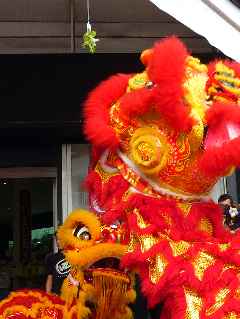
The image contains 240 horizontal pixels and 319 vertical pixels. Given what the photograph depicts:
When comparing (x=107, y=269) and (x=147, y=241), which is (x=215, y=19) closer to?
(x=147, y=241)

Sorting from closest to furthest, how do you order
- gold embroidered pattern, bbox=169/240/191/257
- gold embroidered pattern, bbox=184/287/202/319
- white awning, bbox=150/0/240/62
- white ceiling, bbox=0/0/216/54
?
gold embroidered pattern, bbox=184/287/202/319
gold embroidered pattern, bbox=169/240/191/257
white awning, bbox=150/0/240/62
white ceiling, bbox=0/0/216/54

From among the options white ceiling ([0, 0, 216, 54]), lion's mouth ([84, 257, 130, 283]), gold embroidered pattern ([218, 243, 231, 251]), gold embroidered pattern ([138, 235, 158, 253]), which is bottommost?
lion's mouth ([84, 257, 130, 283])

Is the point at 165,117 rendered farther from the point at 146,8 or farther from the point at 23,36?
the point at 23,36

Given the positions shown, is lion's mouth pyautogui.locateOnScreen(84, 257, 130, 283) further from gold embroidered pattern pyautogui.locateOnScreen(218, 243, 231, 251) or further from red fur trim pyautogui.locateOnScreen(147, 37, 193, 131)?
red fur trim pyautogui.locateOnScreen(147, 37, 193, 131)

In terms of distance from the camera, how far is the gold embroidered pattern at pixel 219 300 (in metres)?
2.29

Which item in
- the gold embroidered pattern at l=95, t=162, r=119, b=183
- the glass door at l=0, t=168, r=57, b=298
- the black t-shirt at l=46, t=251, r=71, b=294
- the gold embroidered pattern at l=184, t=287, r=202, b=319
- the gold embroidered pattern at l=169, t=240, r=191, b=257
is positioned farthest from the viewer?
the glass door at l=0, t=168, r=57, b=298

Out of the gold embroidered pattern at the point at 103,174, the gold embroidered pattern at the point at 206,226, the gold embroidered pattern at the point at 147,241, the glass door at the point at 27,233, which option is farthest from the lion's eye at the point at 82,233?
the glass door at the point at 27,233

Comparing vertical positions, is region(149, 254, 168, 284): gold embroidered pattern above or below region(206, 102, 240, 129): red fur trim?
below

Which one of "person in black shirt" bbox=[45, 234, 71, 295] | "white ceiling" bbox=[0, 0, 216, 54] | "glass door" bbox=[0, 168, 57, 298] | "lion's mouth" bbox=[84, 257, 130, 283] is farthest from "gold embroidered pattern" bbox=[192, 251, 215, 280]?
"glass door" bbox=[0, 168, 57, 298]

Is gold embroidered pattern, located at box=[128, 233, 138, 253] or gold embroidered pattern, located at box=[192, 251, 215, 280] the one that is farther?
gold embroidered pattern, located at box=[128, 233, 138, 253]

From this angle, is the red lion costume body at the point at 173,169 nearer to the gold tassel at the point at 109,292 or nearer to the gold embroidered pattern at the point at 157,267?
the gold embroidered pattern at the point at 157,267

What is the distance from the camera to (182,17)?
2.54 meters

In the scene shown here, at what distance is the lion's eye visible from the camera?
2.71 meters

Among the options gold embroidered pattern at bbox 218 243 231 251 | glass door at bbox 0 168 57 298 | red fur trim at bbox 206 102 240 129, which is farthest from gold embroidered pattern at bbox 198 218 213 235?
glass door at bbox 0 168 57 298
